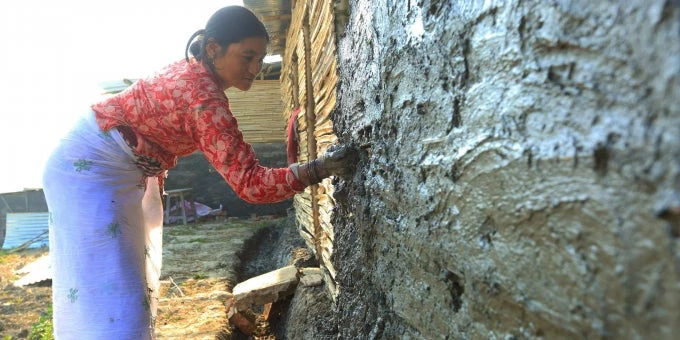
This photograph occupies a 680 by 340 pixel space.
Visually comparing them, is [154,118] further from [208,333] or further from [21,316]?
[21,316]

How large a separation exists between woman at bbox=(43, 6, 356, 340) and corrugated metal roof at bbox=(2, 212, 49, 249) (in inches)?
481

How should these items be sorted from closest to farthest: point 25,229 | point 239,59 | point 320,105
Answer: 1. point 239,59
2. point 320,105
3. point 25,229

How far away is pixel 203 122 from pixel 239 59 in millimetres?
327

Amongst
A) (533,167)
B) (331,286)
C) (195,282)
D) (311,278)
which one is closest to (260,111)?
(195,282)

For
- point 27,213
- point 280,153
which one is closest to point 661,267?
point 280,153

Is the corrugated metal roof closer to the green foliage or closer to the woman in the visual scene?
the green foliage

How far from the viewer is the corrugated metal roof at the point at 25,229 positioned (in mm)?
11641

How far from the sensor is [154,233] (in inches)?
98.0

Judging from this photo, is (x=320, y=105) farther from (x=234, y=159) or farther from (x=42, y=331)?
(x=42, y=331)

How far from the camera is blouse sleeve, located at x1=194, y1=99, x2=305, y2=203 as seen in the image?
1.62 meters

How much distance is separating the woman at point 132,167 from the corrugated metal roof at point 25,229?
481 inches

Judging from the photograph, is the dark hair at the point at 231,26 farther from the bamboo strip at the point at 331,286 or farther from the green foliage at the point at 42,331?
the green foliage at the point at 42,331

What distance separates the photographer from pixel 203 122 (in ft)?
5.32

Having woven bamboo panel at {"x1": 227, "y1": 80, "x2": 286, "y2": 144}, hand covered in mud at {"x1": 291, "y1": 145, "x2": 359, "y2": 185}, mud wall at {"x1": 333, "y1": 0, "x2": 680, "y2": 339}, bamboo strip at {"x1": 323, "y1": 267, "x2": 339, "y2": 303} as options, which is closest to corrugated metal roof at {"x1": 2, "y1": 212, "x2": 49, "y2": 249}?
woven bamboo panel at {"x1": 227, "y1": 80, "x2": 286, "y2": 144}
